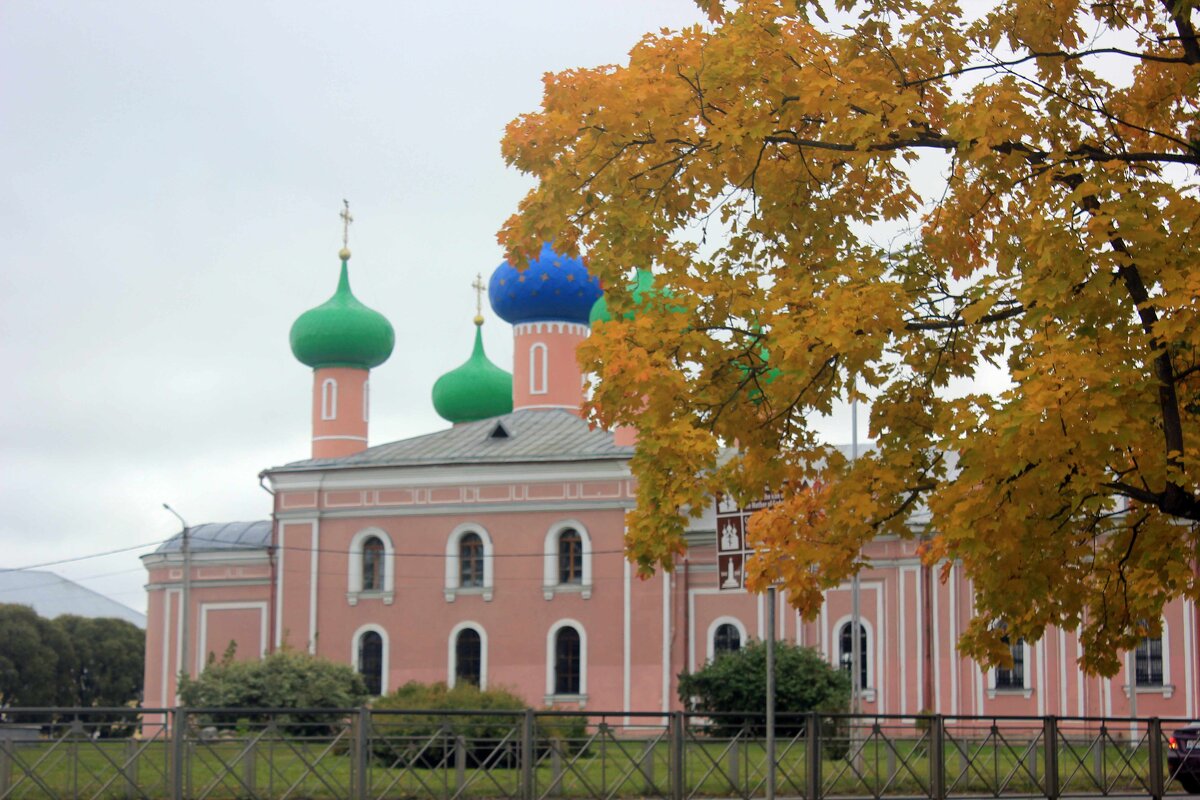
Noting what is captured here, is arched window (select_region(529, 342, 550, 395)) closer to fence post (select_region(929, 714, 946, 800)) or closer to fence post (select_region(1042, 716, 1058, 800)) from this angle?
fence post (select_region(1042, 716, 1058, 800))

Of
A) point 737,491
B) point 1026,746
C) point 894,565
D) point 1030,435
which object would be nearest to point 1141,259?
point 1030,435

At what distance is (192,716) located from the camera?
14.1 m

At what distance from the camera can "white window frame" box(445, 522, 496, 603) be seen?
3762cm

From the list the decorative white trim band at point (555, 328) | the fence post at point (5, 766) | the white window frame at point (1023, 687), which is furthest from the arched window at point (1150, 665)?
the fence post at point (5, 766)

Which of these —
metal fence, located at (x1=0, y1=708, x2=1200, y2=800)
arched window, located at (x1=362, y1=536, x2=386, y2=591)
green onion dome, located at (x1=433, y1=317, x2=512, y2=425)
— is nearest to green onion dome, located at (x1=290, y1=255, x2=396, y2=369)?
green onion dome, located at (x1=433, y1=317, x2=512, y2=425)

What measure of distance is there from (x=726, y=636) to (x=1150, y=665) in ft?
29.3

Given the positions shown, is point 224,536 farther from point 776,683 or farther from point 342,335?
point 776,683

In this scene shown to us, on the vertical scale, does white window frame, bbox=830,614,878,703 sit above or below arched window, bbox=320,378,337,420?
below

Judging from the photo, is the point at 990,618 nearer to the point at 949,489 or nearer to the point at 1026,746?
the point at 949,489

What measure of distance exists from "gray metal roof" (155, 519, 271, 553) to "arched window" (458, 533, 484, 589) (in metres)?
6.85

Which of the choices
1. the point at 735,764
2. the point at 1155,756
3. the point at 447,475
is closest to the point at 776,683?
the point at 447,475

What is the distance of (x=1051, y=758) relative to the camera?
15727 mm

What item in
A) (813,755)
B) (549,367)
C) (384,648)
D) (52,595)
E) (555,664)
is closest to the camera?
(813,755)

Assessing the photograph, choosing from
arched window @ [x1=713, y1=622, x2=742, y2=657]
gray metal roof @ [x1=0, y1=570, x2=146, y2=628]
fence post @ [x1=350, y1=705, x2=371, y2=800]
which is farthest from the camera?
gray metal roof @ [x1=0, y1=570, x2=146, y2=628]
